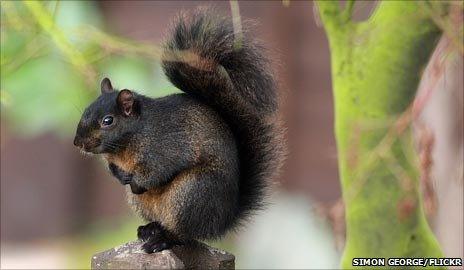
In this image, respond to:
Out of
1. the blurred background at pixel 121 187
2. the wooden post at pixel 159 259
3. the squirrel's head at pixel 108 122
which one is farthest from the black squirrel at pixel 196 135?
the blurred background at pixel 121 187

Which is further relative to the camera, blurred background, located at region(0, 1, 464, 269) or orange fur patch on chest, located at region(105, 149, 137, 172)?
blurred background, located at region(0, 1, 464, 269)

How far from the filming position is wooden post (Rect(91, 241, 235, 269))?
5.65ft

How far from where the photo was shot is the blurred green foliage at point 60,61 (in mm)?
2018

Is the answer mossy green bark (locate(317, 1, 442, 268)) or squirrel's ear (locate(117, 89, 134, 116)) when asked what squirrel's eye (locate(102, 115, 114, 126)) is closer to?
squirrel's ear (locate(117, 89, 134, 116))

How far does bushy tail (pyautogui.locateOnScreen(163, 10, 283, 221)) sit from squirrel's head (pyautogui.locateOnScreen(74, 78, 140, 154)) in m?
0.13

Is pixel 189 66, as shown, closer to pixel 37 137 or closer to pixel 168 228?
pixel 168 228

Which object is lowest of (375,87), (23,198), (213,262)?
(213,262)

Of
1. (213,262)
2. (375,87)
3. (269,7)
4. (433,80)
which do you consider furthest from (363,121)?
(269,7)

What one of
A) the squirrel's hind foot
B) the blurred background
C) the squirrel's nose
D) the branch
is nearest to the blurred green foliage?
the blurred background

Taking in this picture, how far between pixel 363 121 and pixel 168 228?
0.56 meters

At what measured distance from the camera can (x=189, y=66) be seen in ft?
6.88

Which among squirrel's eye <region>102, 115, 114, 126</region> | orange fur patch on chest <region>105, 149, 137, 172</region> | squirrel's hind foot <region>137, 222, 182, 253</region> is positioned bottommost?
squirrel's hind foot <region>137, 222, 182, 253</region>

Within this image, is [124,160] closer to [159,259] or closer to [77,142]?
[77,142]

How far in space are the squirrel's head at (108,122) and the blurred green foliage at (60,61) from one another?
5 cm
